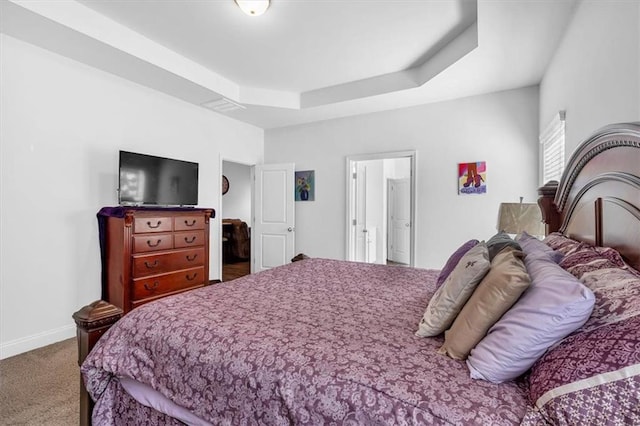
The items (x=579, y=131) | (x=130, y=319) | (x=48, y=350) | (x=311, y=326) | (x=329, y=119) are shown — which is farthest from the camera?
(x=329, y=119)

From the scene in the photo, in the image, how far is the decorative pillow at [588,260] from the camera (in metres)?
1.16

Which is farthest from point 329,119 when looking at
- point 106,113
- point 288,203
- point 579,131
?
point 579,131

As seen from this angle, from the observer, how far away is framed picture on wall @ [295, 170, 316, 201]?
16.8 ft

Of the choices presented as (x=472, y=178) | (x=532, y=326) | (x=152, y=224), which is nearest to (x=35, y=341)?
(x=152, y=224)

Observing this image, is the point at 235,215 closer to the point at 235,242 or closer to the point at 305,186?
the point at 235,242

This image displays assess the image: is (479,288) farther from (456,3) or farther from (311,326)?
(456,3)

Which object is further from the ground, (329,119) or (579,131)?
(329,119)

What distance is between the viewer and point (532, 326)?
0.90 meters

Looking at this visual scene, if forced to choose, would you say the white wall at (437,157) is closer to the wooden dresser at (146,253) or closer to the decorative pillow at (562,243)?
the wooden dresser at (146,253)

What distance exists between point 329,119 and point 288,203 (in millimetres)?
1440

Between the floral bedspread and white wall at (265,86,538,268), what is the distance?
8.43 ft

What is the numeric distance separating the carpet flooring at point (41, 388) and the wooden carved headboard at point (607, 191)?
2869mm

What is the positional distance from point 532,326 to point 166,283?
3291 mm

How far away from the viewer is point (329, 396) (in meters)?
0.95
